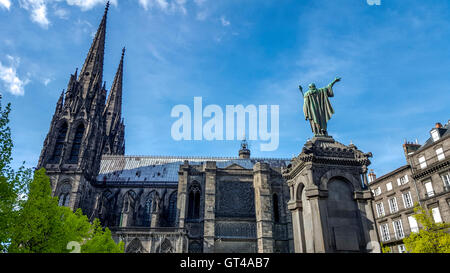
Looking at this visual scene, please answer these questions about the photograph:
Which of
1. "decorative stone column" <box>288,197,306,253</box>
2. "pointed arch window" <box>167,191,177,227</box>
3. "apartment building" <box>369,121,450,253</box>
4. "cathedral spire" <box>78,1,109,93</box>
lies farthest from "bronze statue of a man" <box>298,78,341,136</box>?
"cathedral spire" <box>78,1,109,93</box>

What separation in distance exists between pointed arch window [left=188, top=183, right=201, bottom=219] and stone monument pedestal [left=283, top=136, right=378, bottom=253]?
2526 centimetres

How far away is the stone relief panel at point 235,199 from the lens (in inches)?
1288

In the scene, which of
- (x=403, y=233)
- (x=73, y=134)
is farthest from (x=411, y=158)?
(x=73, y=134)

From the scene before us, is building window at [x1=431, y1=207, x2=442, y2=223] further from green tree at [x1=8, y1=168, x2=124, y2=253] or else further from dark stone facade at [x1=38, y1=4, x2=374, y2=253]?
green tree at [x1=8, y1=168, x2=124, y2=253]

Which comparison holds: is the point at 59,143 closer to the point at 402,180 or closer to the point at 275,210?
the point at 275,210

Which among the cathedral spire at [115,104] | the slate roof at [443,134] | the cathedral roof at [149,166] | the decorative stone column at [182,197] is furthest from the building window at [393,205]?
the cathedral spire at [115,104]

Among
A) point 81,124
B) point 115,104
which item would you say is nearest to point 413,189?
point 81,124

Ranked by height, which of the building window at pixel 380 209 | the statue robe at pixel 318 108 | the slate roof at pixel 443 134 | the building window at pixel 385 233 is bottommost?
the building window at pixel 385 233

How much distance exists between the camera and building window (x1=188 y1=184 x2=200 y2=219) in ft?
109

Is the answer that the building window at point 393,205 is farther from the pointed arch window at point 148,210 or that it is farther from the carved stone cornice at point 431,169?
the pointed arch window at point 148,210

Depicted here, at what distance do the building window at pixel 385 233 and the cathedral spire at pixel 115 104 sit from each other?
Result: 4689 centimetres

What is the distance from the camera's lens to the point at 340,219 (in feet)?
26.8
